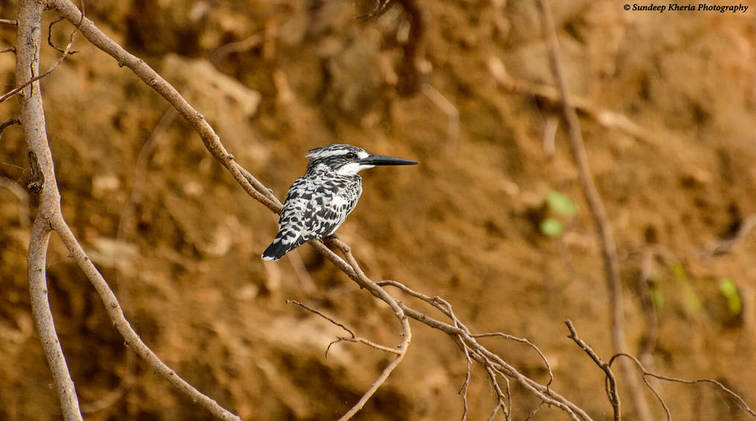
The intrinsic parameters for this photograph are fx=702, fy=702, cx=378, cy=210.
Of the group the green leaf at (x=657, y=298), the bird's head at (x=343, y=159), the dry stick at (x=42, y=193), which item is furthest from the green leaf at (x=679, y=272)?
the dry stick at (x=42, y=193)

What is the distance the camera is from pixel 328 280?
3945 millimetres

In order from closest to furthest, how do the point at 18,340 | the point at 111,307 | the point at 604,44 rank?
the point at 111,307
the point at 18,340
the point at 604,44

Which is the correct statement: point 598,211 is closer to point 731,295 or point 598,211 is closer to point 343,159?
point 731,295

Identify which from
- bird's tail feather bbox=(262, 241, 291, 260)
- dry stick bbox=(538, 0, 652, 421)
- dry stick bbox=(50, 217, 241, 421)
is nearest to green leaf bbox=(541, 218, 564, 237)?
dry stick bbox=(538, 0, 652, 421)

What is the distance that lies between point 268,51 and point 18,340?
6.68ft

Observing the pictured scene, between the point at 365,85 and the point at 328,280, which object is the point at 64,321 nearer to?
the point at 328,280

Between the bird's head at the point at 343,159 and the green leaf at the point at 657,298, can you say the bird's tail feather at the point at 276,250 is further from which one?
the green leaf at the point at 657,298

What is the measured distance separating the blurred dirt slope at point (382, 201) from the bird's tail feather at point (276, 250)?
1.82 meters

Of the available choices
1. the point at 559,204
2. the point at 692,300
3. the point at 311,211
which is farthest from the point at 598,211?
the point at 311,211

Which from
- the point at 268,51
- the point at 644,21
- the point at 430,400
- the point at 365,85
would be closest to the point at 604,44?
the point at 644,21

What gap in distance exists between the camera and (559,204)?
4.30 m

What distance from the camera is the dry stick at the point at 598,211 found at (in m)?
4.21

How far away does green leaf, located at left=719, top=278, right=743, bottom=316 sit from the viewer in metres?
4.37

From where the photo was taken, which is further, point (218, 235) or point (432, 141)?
point (432, 141)
